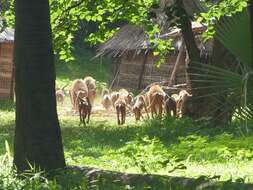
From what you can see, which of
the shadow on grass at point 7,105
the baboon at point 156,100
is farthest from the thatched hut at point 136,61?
the baboon at point 156,100

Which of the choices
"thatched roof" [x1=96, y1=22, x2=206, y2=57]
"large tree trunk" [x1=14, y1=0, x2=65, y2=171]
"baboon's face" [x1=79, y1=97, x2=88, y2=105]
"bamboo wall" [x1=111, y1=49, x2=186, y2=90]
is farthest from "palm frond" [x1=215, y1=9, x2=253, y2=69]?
"bamboo wall" [x1=111, y1=49, x2=186, y2=90]

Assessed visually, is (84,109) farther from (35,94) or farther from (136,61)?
(136,61)

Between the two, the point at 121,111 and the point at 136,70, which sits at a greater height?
the point at 136,70

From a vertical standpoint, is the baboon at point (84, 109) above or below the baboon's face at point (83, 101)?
below

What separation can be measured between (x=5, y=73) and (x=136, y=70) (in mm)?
6766

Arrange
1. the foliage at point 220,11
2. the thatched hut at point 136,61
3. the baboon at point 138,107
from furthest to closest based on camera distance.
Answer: the thatched hut at point 136,61 → the baboon at point 138,107 → the foliage at point 220,11

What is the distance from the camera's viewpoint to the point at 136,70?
3344cm

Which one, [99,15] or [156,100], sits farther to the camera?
[156,100]

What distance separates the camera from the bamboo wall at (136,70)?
3171 centimetres

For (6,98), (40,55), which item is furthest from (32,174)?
(6,98)

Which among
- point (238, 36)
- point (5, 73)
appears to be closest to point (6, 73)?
point (5, 73)

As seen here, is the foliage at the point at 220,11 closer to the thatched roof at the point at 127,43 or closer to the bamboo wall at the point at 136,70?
the thatched roof at the point at 127,43

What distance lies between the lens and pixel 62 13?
14141 millimetres

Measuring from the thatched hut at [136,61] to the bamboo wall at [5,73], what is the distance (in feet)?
12.0
